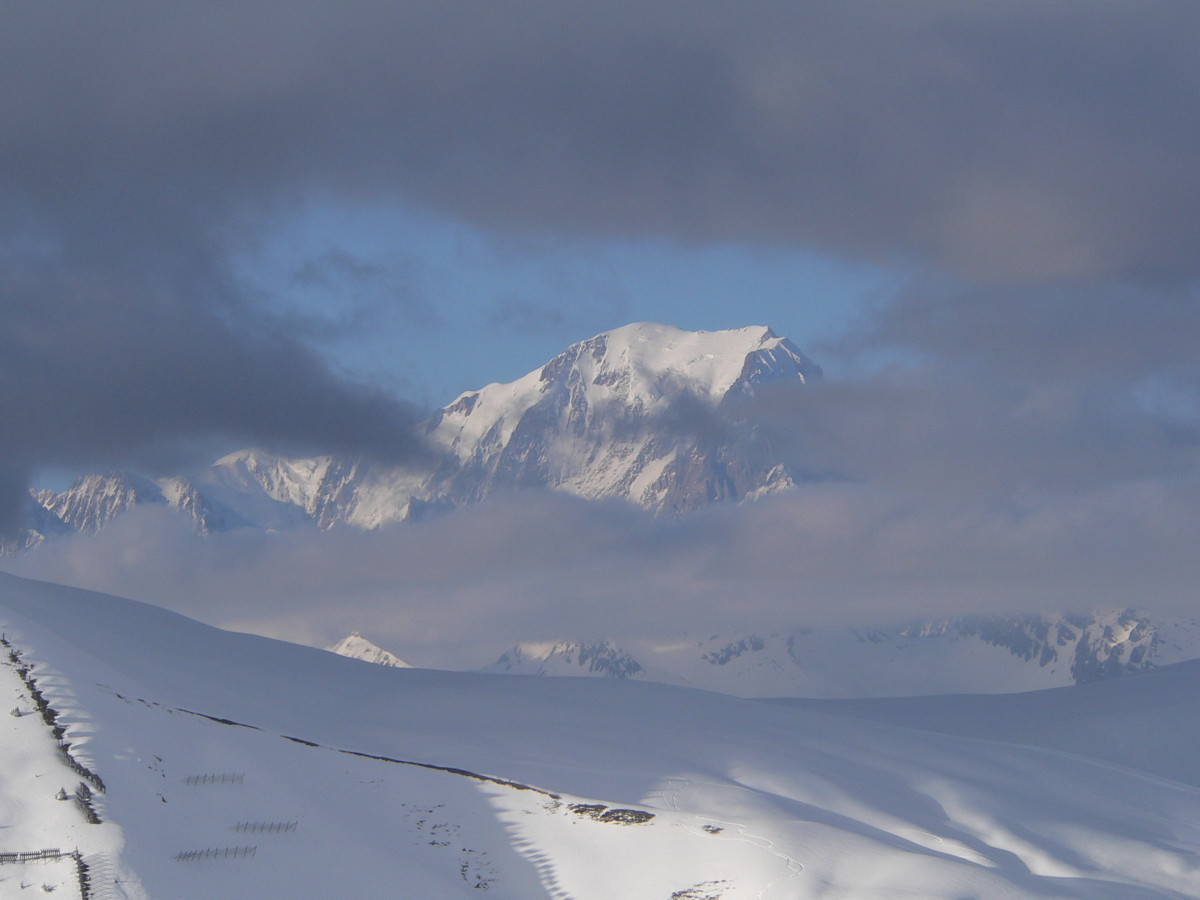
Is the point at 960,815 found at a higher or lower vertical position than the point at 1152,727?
lower

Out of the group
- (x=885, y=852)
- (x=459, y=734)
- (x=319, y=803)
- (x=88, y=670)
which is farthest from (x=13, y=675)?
(x=885, y=852)

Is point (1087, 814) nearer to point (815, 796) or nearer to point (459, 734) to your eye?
point (815, 796)

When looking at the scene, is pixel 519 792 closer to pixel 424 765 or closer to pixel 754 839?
pixel 424 765

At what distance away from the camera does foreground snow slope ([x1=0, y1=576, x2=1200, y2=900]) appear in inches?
1745

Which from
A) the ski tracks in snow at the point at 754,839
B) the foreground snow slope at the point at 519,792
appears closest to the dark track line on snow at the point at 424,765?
the foreground snow slope at the point at 519,792

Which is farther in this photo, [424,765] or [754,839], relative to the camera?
[424,765]

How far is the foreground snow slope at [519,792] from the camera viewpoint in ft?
145

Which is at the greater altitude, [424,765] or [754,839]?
[424,765]

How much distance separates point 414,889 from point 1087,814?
49.6 meters

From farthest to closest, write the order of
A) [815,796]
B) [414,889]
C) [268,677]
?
[268,677]
[815,796]
[414,889]

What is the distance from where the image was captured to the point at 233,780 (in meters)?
49.6

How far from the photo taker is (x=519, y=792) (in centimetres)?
5491

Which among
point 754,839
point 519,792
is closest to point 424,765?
point 519,792

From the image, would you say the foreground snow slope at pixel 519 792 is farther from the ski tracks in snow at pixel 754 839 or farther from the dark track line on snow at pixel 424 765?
the dark track line on snow at pixel 424 765
